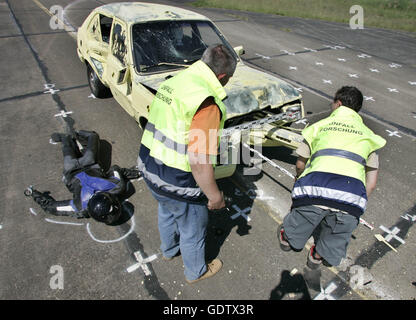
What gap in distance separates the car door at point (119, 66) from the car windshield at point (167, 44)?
0.70ft

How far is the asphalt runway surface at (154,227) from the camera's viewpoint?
8.61 ft

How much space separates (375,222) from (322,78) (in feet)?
17.8

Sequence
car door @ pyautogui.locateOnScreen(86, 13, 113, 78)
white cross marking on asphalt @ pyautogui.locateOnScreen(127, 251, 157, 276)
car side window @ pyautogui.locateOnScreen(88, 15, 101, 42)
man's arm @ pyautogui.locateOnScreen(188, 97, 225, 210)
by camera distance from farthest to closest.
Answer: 1. car side window @ pyautogui.locateOnScreen(88, 15, 101, 42)
2. car door @ pyautogui.locateOnScreen(86, 13, 113, 78)
3. white cross marking on asphalt @ pyautogui.locateOnScreen(127, 251, 157, 276)
4. man's arm @ pyautogui.locateOnScreen(188, 97, 225, 210)

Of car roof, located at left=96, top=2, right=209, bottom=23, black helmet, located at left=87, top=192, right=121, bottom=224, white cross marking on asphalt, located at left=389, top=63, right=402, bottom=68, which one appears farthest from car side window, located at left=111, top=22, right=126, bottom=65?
white cross marking on asphalt, located at left=389, top=63, right=402, bottom=68

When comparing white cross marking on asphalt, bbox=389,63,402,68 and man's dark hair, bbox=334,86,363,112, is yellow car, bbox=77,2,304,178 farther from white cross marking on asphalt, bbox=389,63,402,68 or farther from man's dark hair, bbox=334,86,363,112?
white cross marking on asphalt, bbox=389,63,402,68

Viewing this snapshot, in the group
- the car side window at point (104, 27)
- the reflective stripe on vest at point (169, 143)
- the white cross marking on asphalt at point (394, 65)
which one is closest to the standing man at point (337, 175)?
the reflective stripe on vest at point (169, 143)

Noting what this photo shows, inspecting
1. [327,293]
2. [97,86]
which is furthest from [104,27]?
[327,293]

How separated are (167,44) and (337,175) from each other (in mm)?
3269

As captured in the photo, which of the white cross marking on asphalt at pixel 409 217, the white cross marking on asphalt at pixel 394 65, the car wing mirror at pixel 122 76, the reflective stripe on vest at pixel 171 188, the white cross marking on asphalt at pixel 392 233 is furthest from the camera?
the white cross marking on asphalt at pixel 394 65

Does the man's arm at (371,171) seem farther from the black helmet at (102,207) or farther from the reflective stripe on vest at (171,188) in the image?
the black helmet at (102,207)

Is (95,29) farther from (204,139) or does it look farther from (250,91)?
(204,139)

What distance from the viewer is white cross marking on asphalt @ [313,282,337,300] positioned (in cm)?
257

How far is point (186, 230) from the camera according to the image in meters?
2.31

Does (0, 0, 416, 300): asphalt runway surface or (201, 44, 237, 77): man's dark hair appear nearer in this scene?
(201, 44, 237, 77): man's dark hair
